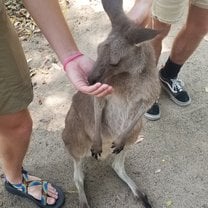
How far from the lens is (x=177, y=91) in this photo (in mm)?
3471

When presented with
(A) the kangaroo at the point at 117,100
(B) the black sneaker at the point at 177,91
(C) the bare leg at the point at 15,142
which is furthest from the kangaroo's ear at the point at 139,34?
(B) the black sneaker at the point at 177,91

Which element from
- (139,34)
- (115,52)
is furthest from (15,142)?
(139,34)

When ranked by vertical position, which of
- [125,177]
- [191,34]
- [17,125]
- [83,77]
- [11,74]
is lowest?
[125,177]

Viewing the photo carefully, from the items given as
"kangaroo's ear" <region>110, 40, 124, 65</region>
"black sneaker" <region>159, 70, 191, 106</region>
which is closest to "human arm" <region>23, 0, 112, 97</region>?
"kangaroo's ear" <region>110, 40, 124, 65</region>

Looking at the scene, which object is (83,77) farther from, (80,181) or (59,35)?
(80,181)

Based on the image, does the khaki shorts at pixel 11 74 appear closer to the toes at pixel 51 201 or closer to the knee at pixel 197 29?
the toes at pixel 51 201

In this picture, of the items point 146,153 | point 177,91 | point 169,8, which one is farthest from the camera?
Result: point 177,91

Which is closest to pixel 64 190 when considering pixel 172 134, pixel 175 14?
pixel 172 134

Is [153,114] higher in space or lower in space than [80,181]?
lower

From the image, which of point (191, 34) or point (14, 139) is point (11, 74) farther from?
point (191, 34)

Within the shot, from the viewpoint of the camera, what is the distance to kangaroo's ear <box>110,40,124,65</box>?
6.85 ft

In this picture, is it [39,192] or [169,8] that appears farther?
[169,8]

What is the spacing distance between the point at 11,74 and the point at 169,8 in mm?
1200

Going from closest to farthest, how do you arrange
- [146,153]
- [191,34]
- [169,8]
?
[169,8] < [146,153] < [191,34]
